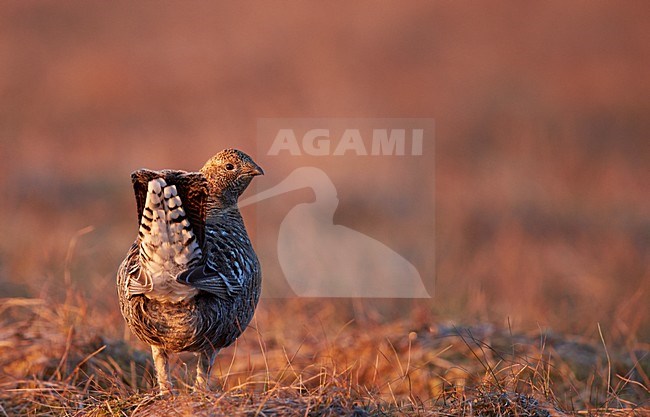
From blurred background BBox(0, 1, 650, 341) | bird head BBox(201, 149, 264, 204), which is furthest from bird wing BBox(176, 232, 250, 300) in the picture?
blurred background BBox(0, 1, 650, 341)

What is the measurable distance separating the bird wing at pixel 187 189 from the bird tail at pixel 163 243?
0.04 m

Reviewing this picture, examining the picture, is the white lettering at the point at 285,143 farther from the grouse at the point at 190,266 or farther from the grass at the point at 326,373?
the grouse at the point at 190,266

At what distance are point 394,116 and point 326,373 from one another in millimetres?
11147

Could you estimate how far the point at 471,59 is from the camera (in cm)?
2020

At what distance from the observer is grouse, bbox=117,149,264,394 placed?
14.8 feet

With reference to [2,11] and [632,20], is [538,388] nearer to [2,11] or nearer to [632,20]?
[632,20]

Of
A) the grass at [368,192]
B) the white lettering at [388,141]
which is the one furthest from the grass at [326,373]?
the white lettering at [388,141]

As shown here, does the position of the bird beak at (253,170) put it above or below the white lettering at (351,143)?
below

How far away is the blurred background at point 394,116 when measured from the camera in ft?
34.7

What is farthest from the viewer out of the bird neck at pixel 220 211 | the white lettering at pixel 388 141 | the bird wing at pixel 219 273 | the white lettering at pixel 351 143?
the white lettering at pixel 388 141

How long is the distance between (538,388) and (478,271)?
607 centimetres

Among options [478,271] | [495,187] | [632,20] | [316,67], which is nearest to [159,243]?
[478,271]

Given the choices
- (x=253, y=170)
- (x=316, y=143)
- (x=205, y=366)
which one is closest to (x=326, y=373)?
(x=205, y=366)

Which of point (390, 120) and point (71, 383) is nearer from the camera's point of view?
→ point (71, 383)
